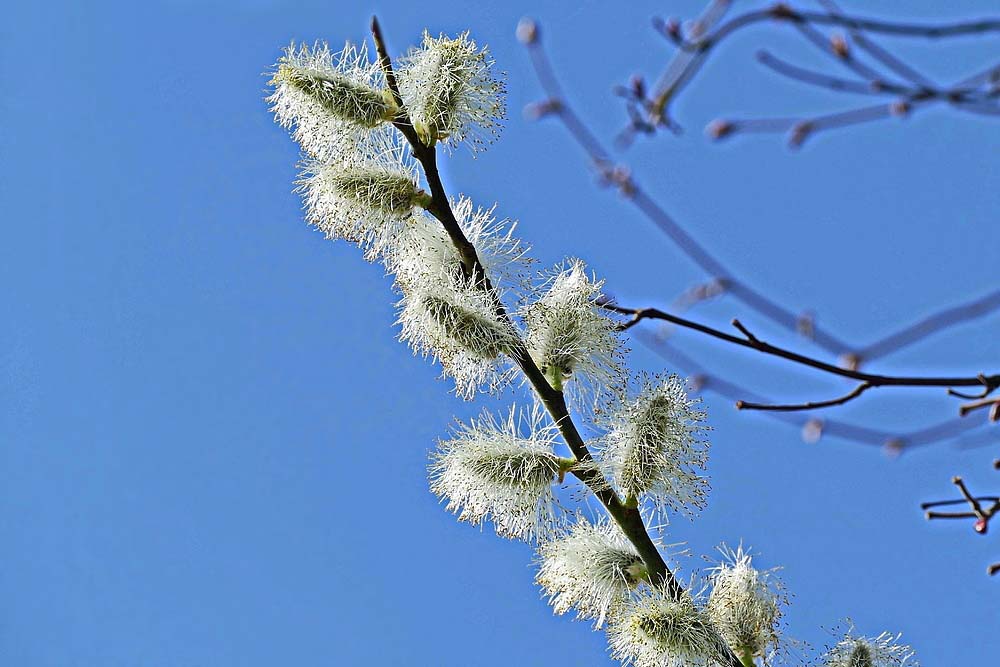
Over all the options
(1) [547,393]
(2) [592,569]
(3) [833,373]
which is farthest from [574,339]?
(3) [833,373]

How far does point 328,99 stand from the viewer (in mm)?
3688

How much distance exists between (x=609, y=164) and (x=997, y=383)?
641 mm

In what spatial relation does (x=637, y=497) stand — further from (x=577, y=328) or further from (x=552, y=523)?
(x=577, y=328)

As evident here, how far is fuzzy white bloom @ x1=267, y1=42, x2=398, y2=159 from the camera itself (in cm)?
369

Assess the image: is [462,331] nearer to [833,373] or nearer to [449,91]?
[449,91]

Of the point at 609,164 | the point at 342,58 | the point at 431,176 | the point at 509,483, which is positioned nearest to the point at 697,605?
the point at 509,483

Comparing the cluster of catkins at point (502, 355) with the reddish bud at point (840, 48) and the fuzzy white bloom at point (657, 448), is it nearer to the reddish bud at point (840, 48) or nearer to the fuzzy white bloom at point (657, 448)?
the fuzzy white bloom at point (657, 448)

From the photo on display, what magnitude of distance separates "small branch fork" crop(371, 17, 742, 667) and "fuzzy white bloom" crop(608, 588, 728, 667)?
49 millimetres

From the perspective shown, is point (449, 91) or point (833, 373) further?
point (449, 91)

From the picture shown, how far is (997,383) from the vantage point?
1821 mm

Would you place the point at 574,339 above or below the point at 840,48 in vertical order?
above

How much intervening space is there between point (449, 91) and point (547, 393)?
84 centimetres

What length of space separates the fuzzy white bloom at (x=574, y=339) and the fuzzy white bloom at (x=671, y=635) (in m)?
0.59

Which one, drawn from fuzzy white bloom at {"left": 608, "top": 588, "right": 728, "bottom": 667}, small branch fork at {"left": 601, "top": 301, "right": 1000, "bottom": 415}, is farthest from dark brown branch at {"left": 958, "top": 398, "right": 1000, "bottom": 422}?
fuzzy white bloom at {"left": 608, "top": 588, "right": 728, "bottom": 667}
